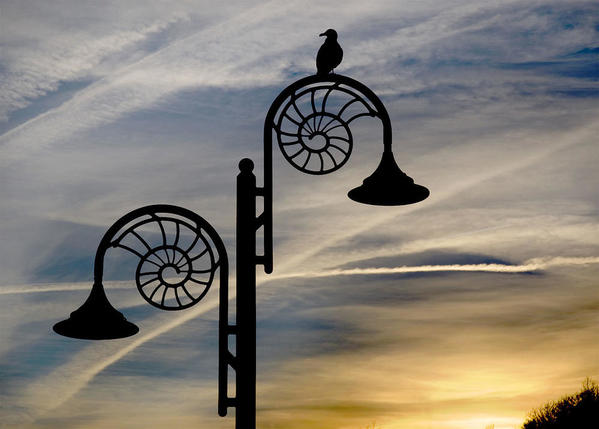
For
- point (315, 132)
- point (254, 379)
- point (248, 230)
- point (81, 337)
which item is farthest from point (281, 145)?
point (81, 337)

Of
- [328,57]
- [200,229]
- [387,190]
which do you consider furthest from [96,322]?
[328,57]

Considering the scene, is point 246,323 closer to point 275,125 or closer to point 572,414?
point 275,125

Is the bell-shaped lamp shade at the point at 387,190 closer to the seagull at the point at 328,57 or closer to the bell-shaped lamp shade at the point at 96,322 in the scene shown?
the seagull at the point at 328,57

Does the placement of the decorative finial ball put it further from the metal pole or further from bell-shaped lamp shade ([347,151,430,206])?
bell-shaped lamp shade ([347,151,430,206])

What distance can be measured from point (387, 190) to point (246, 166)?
136 cm

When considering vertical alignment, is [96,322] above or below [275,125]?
below

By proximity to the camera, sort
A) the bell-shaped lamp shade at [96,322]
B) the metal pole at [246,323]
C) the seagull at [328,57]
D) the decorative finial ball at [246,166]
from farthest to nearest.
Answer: the bell-shaped lamp shade at [96,322] → the seagull at [328,57] → the decorative finial ball at [246,166] → the metal pole at [246,323]

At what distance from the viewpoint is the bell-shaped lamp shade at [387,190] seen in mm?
7344

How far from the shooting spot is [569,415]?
24.6m

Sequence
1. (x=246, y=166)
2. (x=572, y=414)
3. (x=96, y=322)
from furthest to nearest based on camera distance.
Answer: (x=572, y=414)
(x=96, y=322)
(x=246, y=166)

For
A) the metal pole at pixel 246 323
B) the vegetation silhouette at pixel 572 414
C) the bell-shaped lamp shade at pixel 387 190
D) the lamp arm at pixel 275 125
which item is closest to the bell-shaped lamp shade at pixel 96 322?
the metal pole at pixel 246 323

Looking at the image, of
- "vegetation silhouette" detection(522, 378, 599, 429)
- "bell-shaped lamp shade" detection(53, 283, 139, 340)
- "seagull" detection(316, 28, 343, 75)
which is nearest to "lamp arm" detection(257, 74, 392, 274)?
"seagull" detection(316, 28, 343, 75)

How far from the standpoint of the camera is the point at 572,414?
80.7 feet

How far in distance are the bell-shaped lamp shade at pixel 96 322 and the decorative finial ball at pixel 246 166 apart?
1996mm
